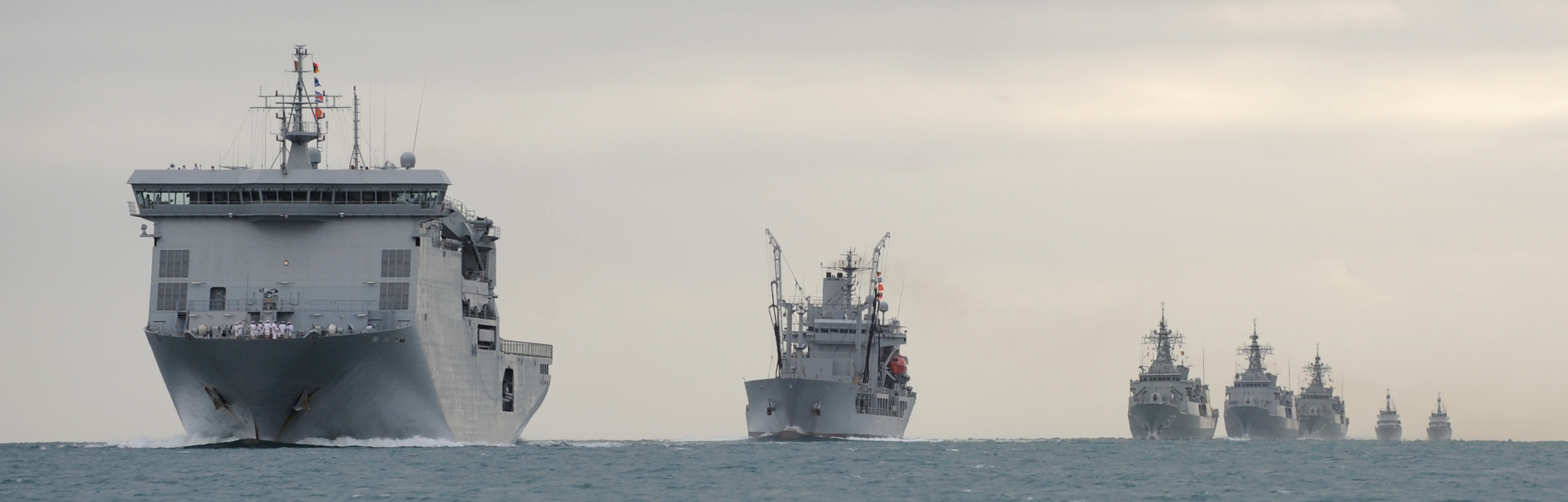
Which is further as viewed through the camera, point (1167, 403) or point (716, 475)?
point (1167, 403)

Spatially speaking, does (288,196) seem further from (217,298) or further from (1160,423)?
(1160,423)

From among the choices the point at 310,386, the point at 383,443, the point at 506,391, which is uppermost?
the point at 506,391

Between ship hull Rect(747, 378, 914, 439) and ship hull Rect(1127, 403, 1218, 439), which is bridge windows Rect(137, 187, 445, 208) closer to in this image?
ship hull Rect(747, 378, 914, 439)

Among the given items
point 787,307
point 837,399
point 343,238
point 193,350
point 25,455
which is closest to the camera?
→ point 193,350

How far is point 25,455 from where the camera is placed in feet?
248

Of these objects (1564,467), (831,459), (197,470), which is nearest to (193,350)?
(197,470)

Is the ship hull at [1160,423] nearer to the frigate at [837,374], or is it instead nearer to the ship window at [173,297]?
the frigate at [837,374]

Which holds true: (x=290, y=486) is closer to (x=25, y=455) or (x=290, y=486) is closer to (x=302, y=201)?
(x=302, y=201)

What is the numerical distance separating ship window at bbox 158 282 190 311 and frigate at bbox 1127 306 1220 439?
9695 cm

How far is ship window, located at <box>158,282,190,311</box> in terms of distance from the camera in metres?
69.6

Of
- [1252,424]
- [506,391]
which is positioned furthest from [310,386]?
[1252,424]

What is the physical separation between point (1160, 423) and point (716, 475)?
96884 mm

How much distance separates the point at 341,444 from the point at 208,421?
15.5 ft

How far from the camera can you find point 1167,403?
155 metres
